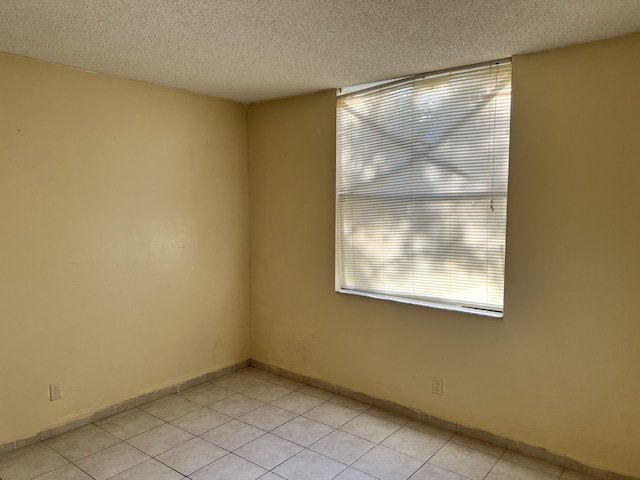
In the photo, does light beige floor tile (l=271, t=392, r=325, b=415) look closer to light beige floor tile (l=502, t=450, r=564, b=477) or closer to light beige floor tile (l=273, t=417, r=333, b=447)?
light beige floor tile (l=273, t=417, r=333, b=447)

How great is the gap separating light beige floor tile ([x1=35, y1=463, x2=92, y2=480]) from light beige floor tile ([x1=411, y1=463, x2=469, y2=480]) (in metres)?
1.82

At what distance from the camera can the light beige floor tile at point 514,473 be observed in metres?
2.39

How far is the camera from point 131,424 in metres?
2.99

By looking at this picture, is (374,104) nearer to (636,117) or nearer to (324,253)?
(324,253)

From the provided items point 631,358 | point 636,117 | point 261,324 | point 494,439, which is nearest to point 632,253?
point 631,358

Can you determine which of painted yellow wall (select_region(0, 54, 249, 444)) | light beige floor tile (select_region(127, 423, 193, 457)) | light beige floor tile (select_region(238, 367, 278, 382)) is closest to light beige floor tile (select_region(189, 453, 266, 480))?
light beige floor tile (select_region(127, 423, 193, 457))

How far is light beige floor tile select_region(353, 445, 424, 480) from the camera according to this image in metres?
2.42

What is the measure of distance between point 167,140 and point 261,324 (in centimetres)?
180

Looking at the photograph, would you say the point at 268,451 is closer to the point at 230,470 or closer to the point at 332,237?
the point at 230,470

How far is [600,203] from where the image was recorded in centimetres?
233

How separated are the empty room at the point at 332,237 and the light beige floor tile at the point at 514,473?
0.09 ft

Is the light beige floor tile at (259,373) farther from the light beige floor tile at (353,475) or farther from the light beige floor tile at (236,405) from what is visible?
the light beige floor tile at (353,475)

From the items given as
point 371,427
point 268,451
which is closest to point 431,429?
point 371,427

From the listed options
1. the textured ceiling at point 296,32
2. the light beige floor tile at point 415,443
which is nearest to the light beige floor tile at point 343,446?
the light beige floor tile at point 415,443
